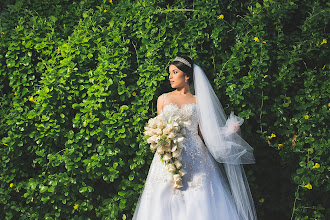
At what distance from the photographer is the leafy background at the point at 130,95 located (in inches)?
179

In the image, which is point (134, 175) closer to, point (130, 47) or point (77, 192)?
point (77, 192)

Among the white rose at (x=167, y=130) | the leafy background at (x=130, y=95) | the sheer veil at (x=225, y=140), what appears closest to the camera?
the white rose at (x=167, y=130)

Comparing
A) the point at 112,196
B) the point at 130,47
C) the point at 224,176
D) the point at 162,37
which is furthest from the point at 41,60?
the point at 224,176

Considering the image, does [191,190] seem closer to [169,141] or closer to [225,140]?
[169,141]

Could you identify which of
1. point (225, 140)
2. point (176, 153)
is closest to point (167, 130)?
point (176, 153)

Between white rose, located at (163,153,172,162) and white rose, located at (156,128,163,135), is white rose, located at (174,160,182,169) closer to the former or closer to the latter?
white rose, located at (163,153,172,162)

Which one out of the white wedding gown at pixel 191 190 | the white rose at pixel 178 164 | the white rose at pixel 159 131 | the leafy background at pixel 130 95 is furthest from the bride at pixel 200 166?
the leafy background at pixel 130 95

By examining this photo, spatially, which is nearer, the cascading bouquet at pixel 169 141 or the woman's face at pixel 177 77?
the cascading bouquet at pixel 169 141

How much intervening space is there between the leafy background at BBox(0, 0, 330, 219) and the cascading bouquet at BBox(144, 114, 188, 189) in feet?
2.11

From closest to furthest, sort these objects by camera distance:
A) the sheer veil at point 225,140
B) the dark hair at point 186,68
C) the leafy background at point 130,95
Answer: the sheer veil at point 225,140
the dark hair at point 186,68
the leafy background at point 130,95

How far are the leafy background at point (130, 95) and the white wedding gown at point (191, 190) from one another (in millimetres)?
566

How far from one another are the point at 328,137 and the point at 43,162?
3164 millimetres

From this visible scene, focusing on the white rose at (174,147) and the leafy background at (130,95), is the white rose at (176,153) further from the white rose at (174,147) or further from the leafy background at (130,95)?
the leafy background at (130,95)

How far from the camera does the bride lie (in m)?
3.84
